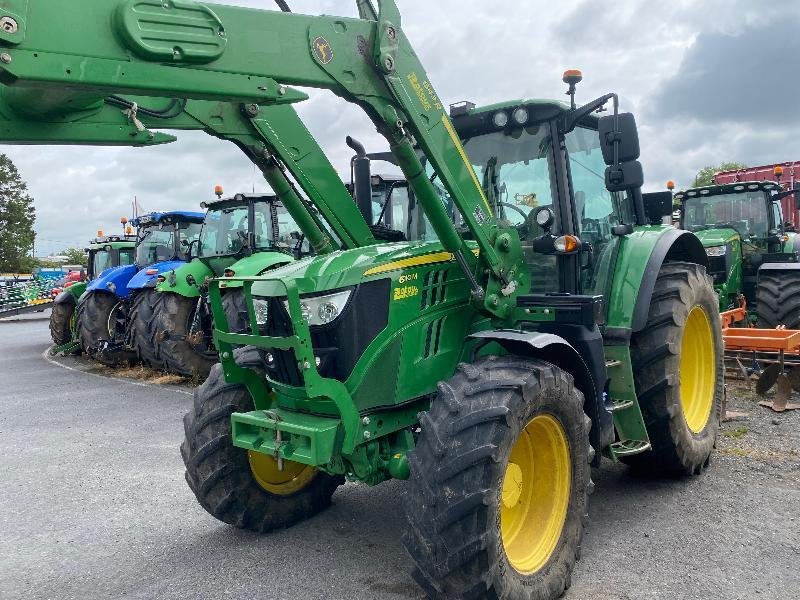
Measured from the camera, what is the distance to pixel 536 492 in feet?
11.6

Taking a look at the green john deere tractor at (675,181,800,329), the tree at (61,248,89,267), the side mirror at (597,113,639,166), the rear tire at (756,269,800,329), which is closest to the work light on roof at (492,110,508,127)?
the side mirror at (597,113,639,166)

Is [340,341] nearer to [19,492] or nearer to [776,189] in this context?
[19,492]

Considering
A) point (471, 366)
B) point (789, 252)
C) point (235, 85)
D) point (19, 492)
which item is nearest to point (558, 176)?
point (471, 366)

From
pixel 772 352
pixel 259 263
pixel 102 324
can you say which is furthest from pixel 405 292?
pixel 102 324

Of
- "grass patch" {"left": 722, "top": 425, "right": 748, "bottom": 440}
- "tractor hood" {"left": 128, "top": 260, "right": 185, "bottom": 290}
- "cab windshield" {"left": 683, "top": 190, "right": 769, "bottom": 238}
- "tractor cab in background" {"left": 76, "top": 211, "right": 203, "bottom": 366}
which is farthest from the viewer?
"tractor cab in background" {"left": 76, "top": 211, "right": 203, "bottom": 366}

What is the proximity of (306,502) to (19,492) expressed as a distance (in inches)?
97.4

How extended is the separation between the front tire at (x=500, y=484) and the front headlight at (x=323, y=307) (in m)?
0.67

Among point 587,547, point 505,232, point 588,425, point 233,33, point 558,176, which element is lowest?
point 587,547

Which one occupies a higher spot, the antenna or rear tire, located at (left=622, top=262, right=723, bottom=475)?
the antenna

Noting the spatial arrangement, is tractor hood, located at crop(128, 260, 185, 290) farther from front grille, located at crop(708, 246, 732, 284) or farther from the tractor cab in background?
front grille, located at crop(708, 246, 732, 284)

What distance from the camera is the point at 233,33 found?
2.82 meters

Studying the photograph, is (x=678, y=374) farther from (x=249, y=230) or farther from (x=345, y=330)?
(x=249, y=230)

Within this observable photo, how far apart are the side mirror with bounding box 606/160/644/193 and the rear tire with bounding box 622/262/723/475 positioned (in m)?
1.00

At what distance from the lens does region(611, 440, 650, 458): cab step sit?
408 cm
